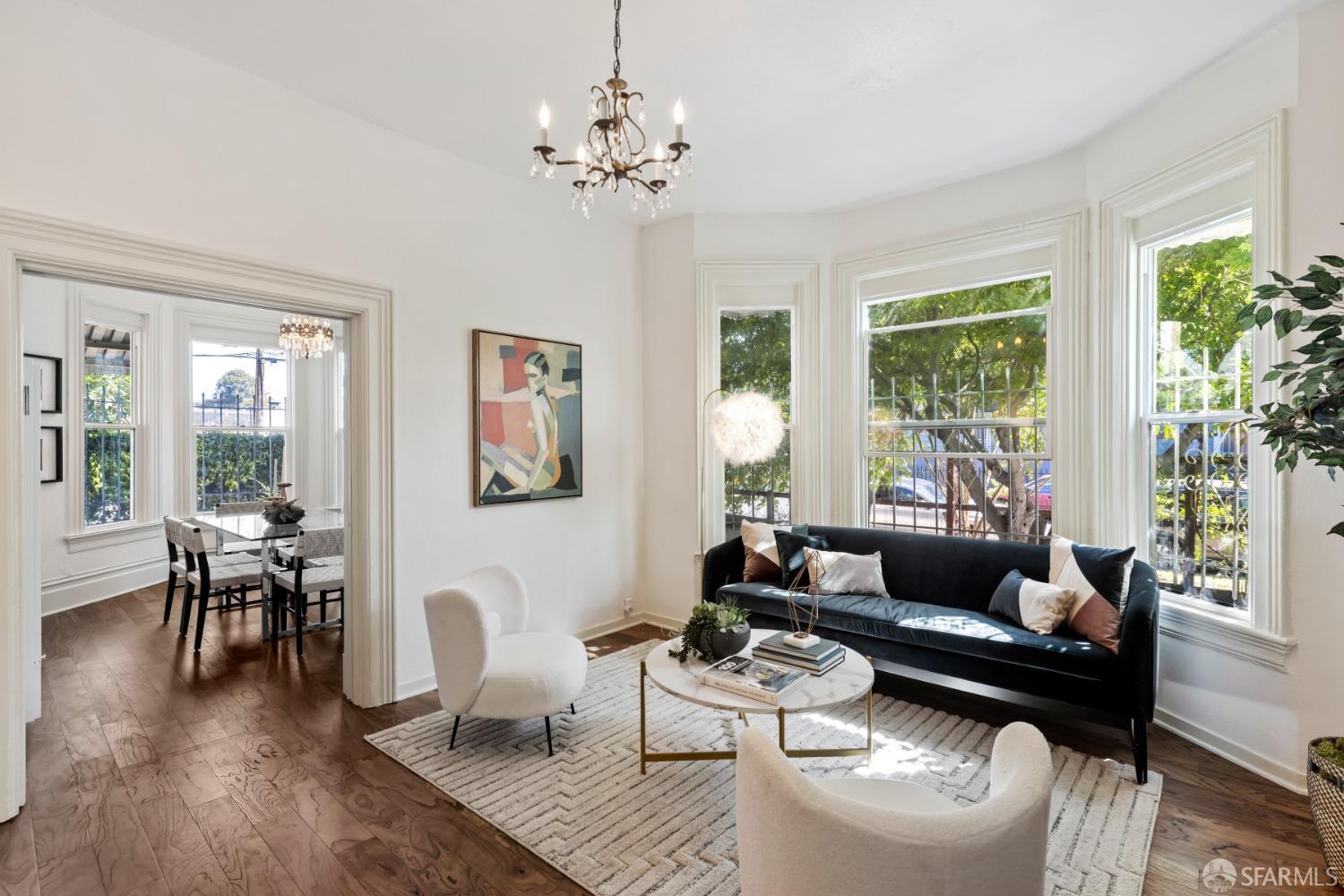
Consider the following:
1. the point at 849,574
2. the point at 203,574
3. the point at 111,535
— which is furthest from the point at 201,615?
the point at 849,574

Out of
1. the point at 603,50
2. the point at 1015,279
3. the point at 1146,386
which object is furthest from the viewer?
the point at 1015,279

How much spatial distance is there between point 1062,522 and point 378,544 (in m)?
3.89

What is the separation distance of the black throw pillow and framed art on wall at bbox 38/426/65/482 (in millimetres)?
5822

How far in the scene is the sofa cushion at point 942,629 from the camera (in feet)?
9.20

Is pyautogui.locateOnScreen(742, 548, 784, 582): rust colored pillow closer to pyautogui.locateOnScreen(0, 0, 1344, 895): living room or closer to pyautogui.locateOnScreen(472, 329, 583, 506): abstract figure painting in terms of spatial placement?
pyautogui.locateOnScreen(0, 0, 1344, 895): living room

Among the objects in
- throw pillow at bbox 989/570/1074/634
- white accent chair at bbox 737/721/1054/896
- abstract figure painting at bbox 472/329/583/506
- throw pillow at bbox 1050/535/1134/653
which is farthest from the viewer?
abstract figure painting at bbox 472/329/583/506

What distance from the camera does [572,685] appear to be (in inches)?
116

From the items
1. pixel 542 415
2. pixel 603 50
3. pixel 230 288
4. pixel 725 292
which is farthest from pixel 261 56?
pixel 725 292

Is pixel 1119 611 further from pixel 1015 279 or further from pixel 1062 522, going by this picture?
pixel 1015 279

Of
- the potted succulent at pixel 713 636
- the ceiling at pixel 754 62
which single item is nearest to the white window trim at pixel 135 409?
the ceiling at pixel 754 62

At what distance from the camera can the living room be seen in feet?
7.40

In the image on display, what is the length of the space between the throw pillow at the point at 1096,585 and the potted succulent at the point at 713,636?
158 centimetres

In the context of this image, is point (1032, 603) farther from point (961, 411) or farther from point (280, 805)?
point (280, 805)

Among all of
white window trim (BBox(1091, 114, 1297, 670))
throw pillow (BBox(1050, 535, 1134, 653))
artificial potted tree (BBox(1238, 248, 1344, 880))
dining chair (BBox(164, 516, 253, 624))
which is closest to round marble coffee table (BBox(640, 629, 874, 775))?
throw pillow (BBox(1050, 535, 1134, 653))
